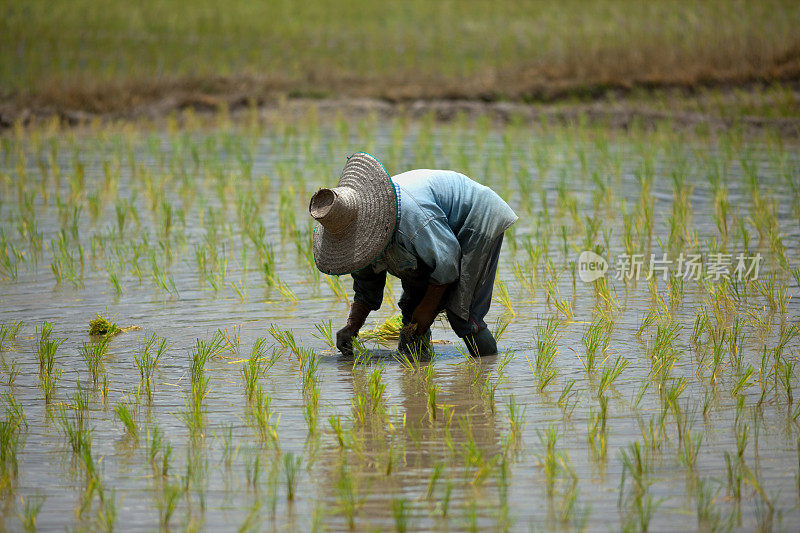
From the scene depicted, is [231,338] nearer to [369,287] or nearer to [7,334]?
[369,287]

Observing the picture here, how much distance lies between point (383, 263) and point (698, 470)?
1356mm

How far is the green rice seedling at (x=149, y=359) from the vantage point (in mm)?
3613

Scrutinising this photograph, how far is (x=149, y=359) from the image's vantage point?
3861 mm

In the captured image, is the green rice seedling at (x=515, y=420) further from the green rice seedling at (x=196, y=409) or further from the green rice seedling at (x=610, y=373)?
→ the green rice seedling at (x=196, y=409)

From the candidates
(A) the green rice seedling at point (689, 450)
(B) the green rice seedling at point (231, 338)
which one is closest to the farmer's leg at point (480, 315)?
(B) the green rice seedling at point (231, 338)

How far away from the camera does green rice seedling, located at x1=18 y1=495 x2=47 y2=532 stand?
2514 millimetres

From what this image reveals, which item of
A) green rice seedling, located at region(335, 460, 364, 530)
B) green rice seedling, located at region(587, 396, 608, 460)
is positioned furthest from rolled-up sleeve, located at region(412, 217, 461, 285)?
green rice seedling, located at region(335, 460, 364, 530)

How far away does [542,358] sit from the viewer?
375cm

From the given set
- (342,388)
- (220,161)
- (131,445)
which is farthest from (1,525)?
(220,161)

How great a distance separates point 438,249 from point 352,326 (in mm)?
619

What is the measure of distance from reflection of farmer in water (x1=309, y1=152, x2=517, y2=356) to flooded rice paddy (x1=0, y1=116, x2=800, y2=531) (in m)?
0.21

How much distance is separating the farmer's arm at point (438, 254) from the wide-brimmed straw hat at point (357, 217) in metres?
0.13

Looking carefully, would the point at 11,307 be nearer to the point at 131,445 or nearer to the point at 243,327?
the point at 243,327

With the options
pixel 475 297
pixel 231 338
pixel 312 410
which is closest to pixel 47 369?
pixel 231 338
